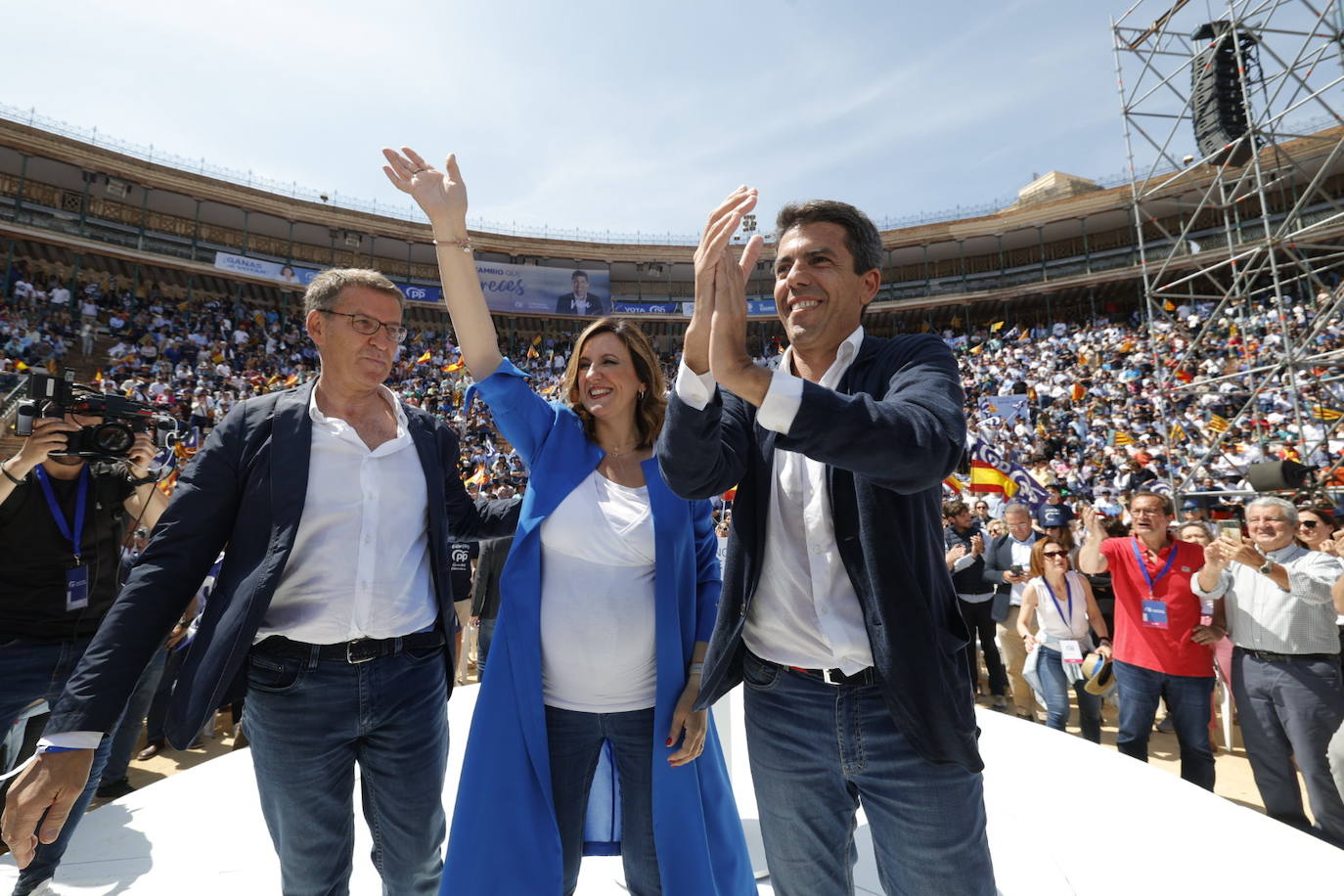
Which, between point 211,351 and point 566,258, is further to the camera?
point 566,258

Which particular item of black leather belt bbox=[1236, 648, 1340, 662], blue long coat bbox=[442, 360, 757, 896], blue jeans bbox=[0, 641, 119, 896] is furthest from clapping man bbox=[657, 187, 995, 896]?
black leather belt bbox=[1236, 648, 1340, 662]

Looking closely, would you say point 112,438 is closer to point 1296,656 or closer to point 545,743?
point 545,743

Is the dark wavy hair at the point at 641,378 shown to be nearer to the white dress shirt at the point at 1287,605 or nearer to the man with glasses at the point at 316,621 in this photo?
the man with glasses at the point at 316,621

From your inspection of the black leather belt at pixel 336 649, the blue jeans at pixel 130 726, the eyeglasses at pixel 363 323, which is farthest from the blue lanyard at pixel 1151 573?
the blue jeans at pixel 130 726

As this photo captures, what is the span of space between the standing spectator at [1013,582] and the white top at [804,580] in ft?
17.0

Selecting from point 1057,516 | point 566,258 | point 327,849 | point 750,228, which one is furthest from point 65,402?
point 566,258

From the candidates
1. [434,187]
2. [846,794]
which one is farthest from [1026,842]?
[434,187]

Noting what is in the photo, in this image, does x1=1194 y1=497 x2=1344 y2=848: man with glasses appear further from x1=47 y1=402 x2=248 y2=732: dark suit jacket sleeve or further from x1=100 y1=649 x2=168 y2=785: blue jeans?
Answer: x1=100 y1=649 x2=168 y2=785: blue jeans

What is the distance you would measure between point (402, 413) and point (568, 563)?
2.40 ft

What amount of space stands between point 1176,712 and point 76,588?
18.2ft

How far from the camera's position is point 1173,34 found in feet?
34.0

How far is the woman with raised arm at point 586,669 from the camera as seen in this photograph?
1.76 metres

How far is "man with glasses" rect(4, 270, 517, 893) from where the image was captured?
1577mm

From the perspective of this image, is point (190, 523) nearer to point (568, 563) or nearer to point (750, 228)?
point (568, 563)
